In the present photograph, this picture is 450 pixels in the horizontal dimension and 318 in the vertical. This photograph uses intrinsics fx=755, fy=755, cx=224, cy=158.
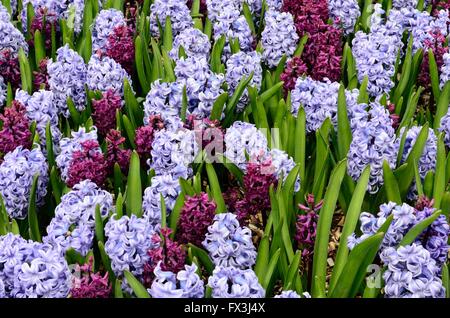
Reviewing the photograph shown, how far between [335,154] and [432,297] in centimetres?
114

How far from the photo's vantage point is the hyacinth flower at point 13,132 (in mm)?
3395

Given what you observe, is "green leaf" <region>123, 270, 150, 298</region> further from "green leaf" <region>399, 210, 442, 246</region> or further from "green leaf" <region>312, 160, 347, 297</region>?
"green leaf" <region>399, 210, 442, 246</region>

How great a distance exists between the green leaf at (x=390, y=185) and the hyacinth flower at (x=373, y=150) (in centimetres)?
6

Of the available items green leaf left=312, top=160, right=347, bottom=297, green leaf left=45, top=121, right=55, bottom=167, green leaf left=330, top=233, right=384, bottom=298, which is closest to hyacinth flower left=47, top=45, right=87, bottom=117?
green leaf left=45, top=121, right=55, bottom=167

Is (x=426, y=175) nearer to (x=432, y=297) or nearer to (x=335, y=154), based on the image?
(x=335, y=154)

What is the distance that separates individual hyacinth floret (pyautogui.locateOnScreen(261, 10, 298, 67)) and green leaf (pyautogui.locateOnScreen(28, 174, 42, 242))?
164 centimetres

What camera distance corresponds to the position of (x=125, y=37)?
4.15 metres

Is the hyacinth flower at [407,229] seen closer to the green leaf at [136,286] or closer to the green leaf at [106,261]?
the green leaf at [136,286]

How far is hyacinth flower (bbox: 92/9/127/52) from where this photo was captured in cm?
430

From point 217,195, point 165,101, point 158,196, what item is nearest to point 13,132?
point 165,101

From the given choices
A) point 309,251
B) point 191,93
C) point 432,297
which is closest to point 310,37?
point 191,93

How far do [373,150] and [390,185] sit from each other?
0.56ft

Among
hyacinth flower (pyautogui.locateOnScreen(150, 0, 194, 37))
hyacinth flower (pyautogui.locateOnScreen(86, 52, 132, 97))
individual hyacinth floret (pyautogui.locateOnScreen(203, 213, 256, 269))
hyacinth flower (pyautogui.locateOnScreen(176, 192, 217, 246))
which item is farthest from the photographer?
hyacinth flower (pyautogui.locateOnScreen(150, 0, 194, 37))

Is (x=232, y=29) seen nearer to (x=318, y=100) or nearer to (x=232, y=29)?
(x=232, y=29)
